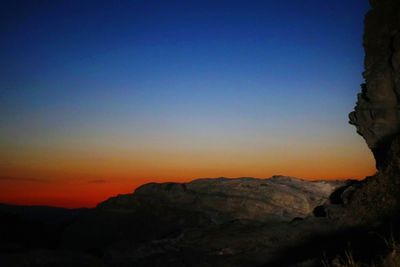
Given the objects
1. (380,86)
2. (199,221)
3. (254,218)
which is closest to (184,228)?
(199,221)

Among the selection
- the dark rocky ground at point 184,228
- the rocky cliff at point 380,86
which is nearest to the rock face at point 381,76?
the rocky cliff at point 380,86

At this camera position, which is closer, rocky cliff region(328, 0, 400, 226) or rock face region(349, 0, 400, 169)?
rocky cliff region(328, 0, 400, 226)

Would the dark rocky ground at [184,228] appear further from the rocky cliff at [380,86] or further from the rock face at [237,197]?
the rocky cliff at [380,86]

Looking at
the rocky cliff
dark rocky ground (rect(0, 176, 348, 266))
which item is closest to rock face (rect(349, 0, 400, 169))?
the rocky cliff

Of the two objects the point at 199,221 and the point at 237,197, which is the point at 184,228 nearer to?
the point at 199,221

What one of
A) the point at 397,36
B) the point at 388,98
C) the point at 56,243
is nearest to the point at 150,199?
the point at 56,243

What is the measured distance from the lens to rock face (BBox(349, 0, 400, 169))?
31.1 m

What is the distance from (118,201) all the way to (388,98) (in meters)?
24.8

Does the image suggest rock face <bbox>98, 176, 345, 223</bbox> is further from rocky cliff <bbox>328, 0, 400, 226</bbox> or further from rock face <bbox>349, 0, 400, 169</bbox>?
rock face <bbox>349, 0, 400, 169</bbox>

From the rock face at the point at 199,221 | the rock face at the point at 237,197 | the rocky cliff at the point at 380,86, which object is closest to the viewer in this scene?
the rock face at the point at 199,221

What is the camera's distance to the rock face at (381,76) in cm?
3111

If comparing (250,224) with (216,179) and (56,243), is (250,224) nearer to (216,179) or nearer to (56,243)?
(216,179)

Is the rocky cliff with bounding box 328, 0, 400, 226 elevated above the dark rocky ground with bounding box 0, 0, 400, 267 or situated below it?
above

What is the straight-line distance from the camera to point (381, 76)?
104 ft
